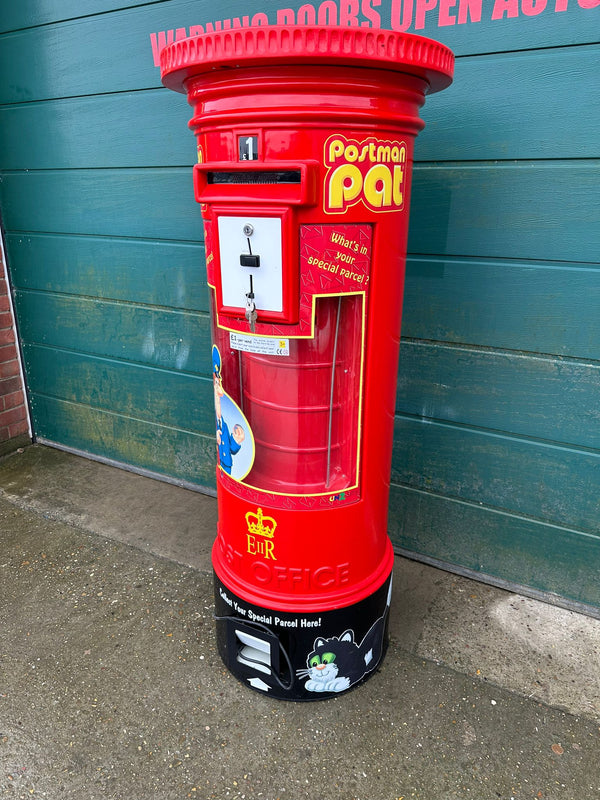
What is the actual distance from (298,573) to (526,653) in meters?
1.06

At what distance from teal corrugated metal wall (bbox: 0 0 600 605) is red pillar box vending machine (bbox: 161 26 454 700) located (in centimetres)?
56

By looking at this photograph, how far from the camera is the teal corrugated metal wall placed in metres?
2.08

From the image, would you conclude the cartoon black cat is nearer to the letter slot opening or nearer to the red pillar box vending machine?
the red pillar box vending machine

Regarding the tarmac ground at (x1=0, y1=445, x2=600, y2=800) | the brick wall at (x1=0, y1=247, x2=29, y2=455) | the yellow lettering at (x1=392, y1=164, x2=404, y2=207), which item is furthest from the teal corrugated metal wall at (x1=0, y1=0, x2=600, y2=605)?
the yellow lettering at (x1=392, y1=164, x2=404, y2=207)

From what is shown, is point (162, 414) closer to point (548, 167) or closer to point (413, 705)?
point (413, 705)

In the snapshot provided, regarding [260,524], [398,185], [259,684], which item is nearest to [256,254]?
[398,185]

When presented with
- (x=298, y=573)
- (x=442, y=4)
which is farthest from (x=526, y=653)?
(x=442, y=4)

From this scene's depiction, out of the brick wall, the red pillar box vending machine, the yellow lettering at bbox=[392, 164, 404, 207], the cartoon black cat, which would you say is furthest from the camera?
the brick wall

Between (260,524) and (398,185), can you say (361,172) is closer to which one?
(398,185)

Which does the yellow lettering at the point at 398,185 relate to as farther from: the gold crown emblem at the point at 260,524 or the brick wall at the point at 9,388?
the brick wall at the point at 9,388

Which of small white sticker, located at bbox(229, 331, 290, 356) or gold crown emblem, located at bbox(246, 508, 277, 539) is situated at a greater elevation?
small white sticker, located at bbox(229, 331, 290, 356)

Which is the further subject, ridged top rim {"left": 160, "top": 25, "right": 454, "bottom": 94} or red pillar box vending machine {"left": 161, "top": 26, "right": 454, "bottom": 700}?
red pillar box vending machine {"left": 161, "top": 26, "right": 454, "bottom": 700}

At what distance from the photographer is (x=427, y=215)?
2314 millimetres

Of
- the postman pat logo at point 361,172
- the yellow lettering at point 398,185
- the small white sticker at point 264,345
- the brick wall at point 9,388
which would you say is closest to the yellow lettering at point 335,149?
the postman pat logo at point 361,172
